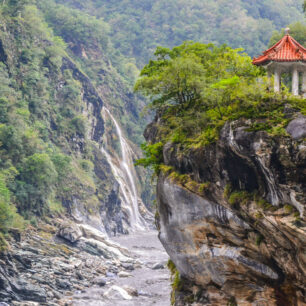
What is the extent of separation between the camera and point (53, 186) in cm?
5812

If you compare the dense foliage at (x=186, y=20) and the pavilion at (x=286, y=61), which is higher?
the dense foliage at (x=186, y=20)

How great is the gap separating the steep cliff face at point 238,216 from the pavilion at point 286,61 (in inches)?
155

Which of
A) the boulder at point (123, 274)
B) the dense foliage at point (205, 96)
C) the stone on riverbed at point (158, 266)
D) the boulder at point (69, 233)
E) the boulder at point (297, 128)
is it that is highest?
the dense foliage at point (205, 96)

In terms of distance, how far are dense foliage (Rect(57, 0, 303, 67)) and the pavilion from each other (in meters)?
115

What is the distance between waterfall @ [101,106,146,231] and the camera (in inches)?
2940

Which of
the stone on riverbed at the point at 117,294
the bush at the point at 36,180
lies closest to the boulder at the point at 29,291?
the stone on riverbed at the point at 117,294

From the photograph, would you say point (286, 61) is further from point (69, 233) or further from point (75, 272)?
point (69, 233)

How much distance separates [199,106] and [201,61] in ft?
16.0

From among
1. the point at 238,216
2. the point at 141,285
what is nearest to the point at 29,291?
the point at 141,285

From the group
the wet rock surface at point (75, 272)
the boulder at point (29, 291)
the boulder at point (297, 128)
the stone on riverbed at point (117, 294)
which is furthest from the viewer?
the stone on riverbed at point (117, 294)

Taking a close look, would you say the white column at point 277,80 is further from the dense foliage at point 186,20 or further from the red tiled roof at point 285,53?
the dense foliage at point 186,20

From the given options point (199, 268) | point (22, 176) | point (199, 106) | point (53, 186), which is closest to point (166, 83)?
point (199, 106)

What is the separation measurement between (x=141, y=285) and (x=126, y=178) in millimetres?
42939

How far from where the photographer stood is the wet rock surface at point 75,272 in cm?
3238
